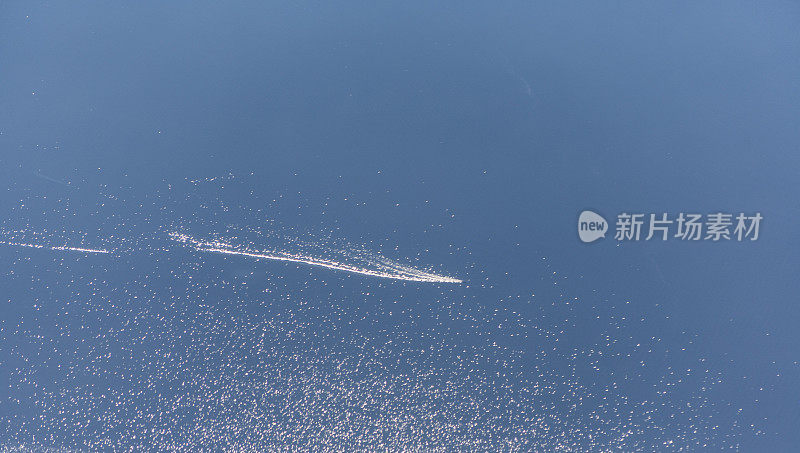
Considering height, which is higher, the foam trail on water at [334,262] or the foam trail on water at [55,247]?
the foam trail on water at [334,262]

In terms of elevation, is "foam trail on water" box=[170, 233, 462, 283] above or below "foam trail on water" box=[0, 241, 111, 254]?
above

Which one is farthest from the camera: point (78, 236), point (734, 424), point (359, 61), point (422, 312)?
point (359, 61)

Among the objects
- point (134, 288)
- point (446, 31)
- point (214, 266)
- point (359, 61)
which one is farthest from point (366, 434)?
point (446, 31)

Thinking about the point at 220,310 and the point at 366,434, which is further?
the point at 220,310

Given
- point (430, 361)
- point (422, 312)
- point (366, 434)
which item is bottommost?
point (366, 434)

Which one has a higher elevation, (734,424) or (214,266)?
(214,266)

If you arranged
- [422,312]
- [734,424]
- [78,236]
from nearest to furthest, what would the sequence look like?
1. [734,424]
2. [422,312]
3. [78,236]

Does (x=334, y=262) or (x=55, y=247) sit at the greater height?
(x=334, y=262)

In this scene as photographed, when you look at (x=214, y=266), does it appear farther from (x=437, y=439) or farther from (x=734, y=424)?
(x=734, y=424)
